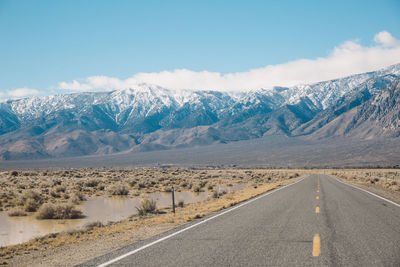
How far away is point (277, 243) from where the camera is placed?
814cm

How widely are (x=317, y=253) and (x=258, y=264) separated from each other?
4.80 ft

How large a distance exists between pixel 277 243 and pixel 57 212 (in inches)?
499

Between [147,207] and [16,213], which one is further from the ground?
[147,207]

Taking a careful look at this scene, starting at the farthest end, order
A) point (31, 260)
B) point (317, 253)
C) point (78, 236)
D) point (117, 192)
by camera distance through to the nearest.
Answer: point (117, 192) < point (78, 236) < point (31, 260) < point (317, 253)

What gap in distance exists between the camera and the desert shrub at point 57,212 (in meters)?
17.0

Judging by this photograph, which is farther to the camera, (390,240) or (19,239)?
(19,239)

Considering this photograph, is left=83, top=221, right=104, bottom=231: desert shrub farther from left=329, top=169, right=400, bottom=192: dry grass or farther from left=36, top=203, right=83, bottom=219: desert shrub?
left=329, top=169, right=400, bottom=192: dry grass

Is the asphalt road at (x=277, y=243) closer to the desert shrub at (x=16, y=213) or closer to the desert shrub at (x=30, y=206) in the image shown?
the desert shrub at (x=16, y=213)

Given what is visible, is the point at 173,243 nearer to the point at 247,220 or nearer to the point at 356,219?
the point at 247,220

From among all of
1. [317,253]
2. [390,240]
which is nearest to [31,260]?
[317,253]

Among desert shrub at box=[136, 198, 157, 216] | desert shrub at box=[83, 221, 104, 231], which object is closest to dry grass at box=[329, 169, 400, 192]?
desert shrub at box=[136, 198, 157, 216]

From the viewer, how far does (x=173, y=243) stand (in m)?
8.48

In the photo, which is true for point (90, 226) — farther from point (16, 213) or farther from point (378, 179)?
point (378, 179)

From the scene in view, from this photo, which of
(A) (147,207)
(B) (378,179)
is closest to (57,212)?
(A) (147,207)
